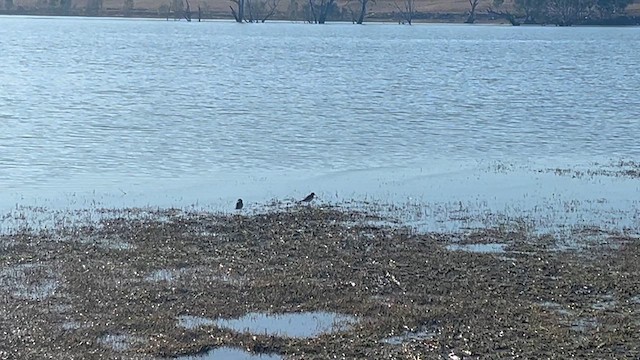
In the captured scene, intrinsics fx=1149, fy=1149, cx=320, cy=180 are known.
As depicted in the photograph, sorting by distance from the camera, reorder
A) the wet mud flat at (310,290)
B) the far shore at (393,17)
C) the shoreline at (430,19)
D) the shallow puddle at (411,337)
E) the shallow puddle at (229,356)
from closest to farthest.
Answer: the shallow puddle at (229,356), the wet mud flat at (310,290), the shallow puddle at (411,337), the shoreline at (430,19), the far shore at (393,17)

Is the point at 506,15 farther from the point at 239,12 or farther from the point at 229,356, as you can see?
the point at 229,356

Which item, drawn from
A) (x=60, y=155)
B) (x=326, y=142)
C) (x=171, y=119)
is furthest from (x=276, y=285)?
(x=171, y=119)

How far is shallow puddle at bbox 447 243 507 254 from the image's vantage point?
54.2 ft

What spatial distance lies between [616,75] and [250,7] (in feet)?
307

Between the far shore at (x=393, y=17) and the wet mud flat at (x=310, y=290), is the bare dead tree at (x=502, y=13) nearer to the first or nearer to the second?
the far shore at (x=393, y=17)

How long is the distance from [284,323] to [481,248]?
16.2ft

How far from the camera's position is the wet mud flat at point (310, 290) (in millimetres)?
11836

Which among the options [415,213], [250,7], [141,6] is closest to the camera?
[415,213]

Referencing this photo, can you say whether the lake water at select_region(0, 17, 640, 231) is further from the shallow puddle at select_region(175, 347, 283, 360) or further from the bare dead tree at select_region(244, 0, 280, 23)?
the bare dead tree at select_region(244, 0, 280, 23)

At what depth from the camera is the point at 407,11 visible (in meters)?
160

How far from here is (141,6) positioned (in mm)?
175625

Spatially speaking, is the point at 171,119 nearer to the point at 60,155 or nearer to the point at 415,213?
the point at 60,155

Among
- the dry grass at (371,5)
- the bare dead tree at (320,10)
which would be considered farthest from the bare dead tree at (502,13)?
the bare dead tree at (320,10)

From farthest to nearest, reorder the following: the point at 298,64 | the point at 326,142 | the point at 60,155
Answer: the point at 298,64 → the point at 326,142 → the point at 60,155
